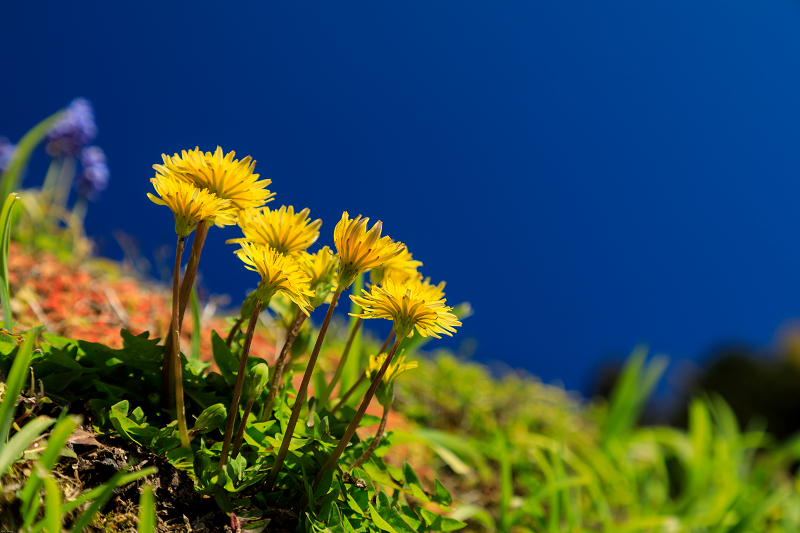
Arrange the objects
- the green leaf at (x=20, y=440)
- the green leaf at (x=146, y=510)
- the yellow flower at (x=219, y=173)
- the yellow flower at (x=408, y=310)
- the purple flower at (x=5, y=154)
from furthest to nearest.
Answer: the purple flower at (x=5, y=154), the yellow flower at (x=219, y=173), the yellow flower at (x=408, y=310), the green leaf at (x=20, y=440), the green leaf at (x=146, y=510)

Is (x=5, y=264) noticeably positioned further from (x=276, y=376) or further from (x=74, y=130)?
(x=74, y=130)

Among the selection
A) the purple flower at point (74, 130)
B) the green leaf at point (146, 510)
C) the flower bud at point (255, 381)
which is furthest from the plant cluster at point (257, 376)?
the purple flower at point (74, 130)

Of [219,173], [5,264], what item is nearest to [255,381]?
[219,173]

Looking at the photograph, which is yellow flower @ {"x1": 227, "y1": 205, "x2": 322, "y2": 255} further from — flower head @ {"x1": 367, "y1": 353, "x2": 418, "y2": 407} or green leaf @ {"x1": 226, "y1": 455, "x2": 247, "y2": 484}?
green leaf @ {"x1": 226, "y1": 455, "x2": 247, "y2": 484}

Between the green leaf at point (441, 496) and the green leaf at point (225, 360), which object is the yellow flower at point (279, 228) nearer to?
the green leaf at point (225, 360)

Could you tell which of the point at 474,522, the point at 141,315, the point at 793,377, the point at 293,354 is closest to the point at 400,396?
the point at 474,522

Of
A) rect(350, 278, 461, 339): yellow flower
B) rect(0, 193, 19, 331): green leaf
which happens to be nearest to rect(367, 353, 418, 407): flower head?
rect(350, 278, 461, 339): yellow flower
